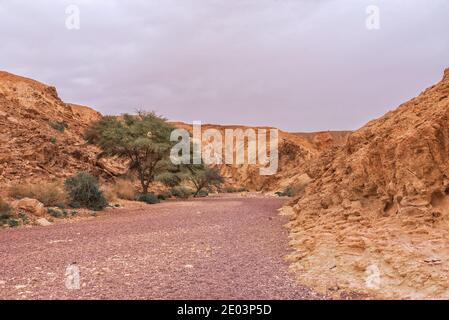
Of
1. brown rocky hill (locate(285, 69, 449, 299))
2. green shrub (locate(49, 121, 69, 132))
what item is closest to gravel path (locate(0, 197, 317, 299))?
brown rocky hill (locate(285, 69, 449, 299))

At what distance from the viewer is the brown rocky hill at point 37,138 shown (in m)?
18.8

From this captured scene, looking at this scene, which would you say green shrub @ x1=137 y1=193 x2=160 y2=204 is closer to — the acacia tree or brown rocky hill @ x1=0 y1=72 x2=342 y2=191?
the acacia tree

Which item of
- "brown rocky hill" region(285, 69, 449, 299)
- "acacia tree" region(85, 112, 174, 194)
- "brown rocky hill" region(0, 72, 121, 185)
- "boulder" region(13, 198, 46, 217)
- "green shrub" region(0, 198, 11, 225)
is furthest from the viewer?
"acacia tree" region(85, 112, 174, 194)

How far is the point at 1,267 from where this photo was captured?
18.9 ft

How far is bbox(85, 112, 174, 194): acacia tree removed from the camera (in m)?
22.5

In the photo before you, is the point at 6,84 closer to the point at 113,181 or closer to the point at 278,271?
the point at 113,181

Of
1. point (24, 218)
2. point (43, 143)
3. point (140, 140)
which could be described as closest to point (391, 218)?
point (24, 218)

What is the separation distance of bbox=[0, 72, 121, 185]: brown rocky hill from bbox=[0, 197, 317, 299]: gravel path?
32.2ft

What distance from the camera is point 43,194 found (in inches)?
541

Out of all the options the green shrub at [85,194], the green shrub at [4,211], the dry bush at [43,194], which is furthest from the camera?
the green shrub at [85,194]

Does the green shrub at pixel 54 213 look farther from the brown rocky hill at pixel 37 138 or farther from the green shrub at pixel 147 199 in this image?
the green shrub at pixel 147 199

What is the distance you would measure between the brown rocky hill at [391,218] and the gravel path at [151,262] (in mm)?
586

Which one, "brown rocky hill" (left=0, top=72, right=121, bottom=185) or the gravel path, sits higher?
"brown rocky hill" (left=0, top=72, right=121, bottom=185)

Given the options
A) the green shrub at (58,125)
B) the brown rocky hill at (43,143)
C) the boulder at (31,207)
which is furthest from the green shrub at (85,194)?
the green shrub at (58,125)
